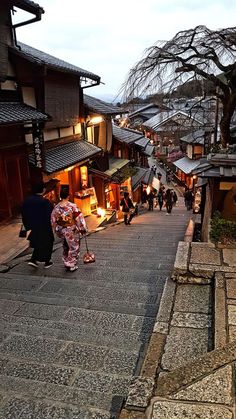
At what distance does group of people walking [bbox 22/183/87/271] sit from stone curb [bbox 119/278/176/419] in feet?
8.75

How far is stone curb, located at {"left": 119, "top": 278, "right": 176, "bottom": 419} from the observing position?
107 inches

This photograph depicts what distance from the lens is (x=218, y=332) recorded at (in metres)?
3.69

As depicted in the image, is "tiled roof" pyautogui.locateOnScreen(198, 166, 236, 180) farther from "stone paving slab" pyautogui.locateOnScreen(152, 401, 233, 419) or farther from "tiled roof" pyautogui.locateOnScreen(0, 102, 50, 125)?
"tiled roof" pyautogui.locateOnScreen(0, 102, 50, 125)

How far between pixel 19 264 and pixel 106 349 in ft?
13.1

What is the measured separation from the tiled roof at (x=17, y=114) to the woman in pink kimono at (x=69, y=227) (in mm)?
3039

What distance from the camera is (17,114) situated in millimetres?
9281

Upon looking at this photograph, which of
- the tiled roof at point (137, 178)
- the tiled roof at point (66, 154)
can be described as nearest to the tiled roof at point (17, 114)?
the tiled roof at point (66, 154)

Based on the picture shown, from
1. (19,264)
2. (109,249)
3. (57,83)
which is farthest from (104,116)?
(19,264)

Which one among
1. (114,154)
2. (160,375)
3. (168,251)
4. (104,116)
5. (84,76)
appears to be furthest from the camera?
(114,154)

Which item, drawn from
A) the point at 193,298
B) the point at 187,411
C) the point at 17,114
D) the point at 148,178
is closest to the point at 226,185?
the point at 193,298

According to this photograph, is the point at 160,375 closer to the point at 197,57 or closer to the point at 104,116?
the point at 197,57

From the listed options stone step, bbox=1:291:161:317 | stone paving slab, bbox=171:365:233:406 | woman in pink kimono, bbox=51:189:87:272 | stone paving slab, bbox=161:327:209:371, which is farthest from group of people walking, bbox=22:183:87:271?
stone paving slab, bbox=171:365:233:406

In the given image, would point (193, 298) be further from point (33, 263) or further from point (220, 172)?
point (33, 263)

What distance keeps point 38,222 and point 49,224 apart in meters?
0.24
